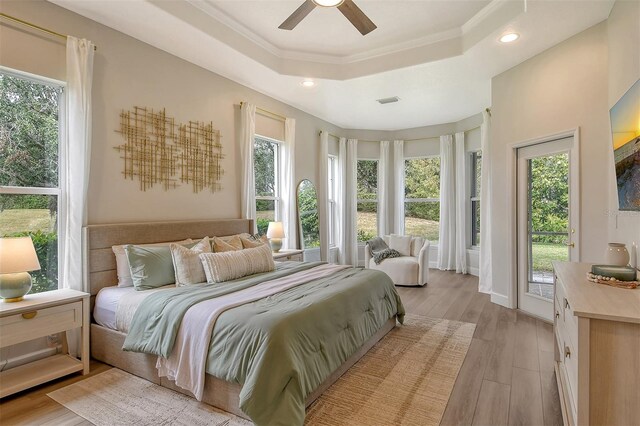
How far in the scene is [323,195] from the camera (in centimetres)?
635

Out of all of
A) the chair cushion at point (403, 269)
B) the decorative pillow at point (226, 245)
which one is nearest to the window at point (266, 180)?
the decorative pillow at point (226, 245)

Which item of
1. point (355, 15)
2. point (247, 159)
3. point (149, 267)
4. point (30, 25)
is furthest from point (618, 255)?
point (30, 25)

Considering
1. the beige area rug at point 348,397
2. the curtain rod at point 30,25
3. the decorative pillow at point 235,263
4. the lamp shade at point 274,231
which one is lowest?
the beige area rug at point 348,397

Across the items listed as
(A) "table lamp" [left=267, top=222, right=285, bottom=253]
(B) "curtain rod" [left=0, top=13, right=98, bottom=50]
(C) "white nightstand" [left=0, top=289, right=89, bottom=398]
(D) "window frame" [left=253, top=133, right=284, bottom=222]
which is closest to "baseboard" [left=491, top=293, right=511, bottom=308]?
(A) "table lamp" [left=267, top=222, right=285, bottom=253]

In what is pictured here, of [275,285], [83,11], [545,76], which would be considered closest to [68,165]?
[83,11]

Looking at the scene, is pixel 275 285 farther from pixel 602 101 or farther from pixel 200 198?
pixel 602 101

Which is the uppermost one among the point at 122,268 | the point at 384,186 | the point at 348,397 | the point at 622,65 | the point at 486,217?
the point at 622,65

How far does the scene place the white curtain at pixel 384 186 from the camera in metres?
7.46

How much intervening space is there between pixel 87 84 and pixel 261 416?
2.99 m

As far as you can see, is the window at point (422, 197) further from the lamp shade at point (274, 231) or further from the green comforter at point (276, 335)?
the green comforter at point (276, 335)

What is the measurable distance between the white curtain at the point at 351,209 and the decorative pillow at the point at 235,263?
3709 millimetres

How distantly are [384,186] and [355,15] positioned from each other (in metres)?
5.13

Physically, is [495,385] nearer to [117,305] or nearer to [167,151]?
[117,305]

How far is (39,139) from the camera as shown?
110 inches
